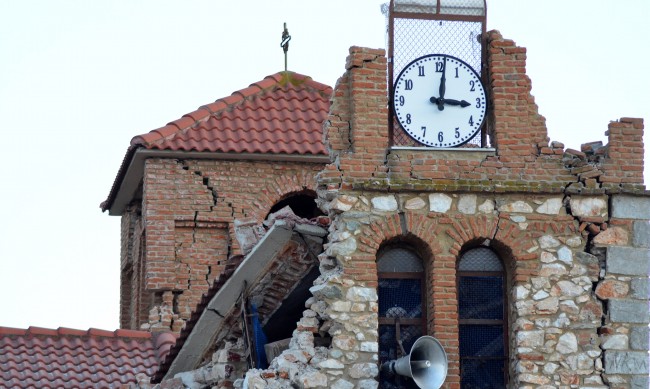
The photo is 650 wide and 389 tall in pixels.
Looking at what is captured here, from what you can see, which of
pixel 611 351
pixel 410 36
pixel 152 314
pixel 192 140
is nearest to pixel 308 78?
pixel 192 140

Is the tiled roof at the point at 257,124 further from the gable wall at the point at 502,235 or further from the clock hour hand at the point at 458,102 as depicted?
the gable wall at the point at 502,235

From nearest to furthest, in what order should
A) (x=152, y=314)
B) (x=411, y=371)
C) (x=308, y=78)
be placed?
(x=411, y=371), (x=152, y=314), (x=308, y=78)

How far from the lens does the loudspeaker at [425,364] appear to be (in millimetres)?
22031

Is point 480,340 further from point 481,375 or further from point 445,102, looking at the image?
point 445,102

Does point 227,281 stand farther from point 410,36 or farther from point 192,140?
point 192,140

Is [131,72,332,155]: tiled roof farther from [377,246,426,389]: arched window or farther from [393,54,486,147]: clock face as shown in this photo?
[377,246,426,389]: arched window

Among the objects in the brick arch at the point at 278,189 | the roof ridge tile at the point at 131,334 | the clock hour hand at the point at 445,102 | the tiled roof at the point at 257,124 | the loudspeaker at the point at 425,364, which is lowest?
the loudspeaker at the point at 425,364

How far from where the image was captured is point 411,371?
22.1 meters

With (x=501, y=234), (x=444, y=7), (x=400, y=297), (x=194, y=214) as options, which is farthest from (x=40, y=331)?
(x=501, y=234)

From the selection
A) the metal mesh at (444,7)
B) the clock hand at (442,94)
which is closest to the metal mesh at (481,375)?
the clock hand at (442,94)

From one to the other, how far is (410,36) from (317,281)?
3143 mm

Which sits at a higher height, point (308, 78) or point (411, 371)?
point (308, 78)

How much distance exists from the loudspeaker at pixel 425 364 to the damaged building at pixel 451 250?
0.03 m

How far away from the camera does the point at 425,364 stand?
22.1 m
